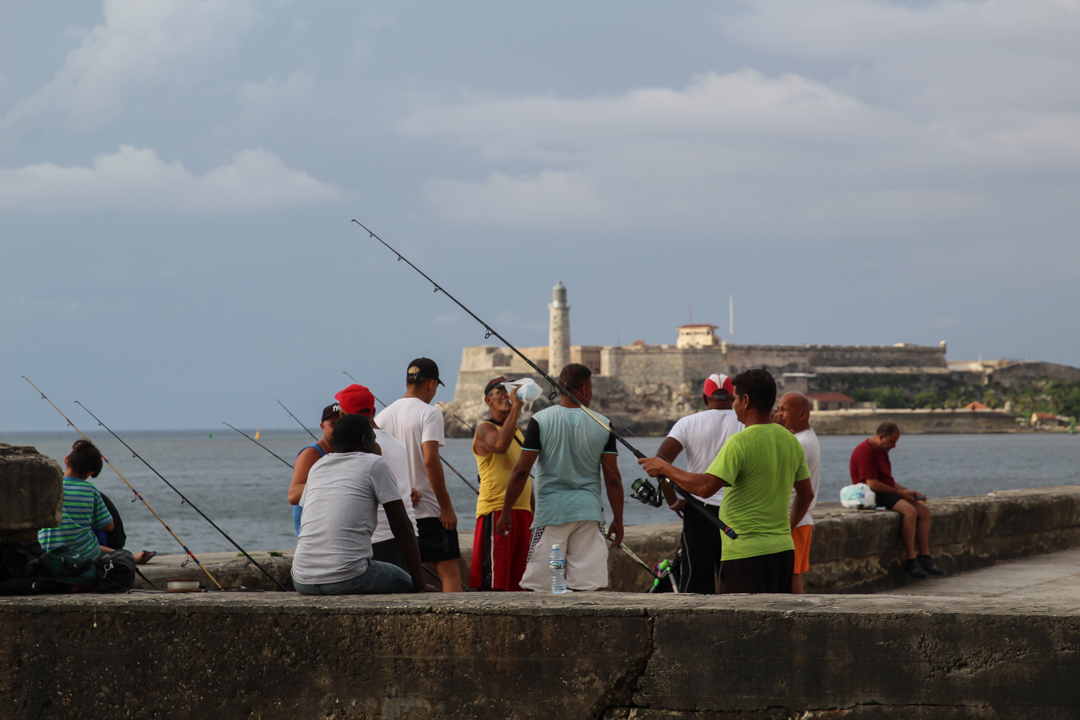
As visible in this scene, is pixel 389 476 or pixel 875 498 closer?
pixel 389 476

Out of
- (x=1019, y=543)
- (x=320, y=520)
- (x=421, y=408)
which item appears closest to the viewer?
(x=320, y=520)

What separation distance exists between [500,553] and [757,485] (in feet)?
4.25

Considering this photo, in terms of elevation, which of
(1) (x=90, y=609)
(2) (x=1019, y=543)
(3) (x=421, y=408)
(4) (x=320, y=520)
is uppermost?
(3) (x=421, y=408)

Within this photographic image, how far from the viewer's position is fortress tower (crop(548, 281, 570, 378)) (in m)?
79.8

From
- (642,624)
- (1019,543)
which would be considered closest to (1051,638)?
(642,624)

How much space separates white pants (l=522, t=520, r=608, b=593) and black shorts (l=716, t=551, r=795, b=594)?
71 cm

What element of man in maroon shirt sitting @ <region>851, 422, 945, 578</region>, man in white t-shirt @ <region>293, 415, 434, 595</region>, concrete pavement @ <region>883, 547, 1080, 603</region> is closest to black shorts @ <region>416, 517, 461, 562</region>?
man in white t-shirt @ <region>293, 415, 434, 595</region>

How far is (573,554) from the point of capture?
403 centimetres

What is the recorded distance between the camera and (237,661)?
8.67 feet

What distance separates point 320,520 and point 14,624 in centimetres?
80

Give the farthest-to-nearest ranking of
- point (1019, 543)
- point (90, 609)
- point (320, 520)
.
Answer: point (1019, 543) < point (320, 520) < point (90, 609)

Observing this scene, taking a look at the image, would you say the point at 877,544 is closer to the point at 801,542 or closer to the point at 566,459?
the point at 801,542

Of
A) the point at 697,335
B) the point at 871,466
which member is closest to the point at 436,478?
the point at 871,466

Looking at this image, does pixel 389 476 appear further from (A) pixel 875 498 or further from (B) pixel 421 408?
(A) pixel 875 498
